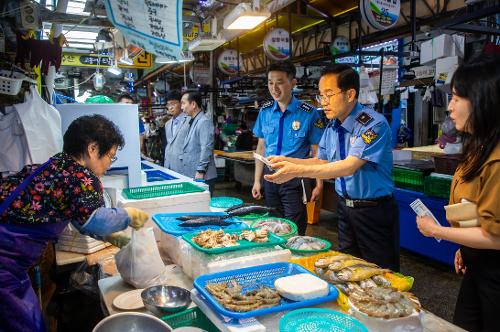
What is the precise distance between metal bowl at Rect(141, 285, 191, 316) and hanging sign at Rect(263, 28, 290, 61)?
6328 mm

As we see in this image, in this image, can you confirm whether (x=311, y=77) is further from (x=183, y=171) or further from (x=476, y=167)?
(x=476, y=167)

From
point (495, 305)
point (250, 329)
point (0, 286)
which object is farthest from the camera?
point (0, 286)

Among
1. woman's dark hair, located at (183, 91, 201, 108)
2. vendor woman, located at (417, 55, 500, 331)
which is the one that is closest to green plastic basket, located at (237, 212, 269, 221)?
vendor woman, located at (417, 55, 500, 331)

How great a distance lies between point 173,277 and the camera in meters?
2.38

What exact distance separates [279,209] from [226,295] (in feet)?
8.72

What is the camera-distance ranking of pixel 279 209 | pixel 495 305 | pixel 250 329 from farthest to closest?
pixel 279 209 → pixel 495 305 → pixel 250 329

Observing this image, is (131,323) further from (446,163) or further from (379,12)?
(379,12)

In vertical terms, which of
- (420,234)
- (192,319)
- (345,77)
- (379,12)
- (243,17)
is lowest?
(420,234)

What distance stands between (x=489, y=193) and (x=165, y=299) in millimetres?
1726

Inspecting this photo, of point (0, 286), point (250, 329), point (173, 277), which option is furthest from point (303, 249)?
point (0, 286)

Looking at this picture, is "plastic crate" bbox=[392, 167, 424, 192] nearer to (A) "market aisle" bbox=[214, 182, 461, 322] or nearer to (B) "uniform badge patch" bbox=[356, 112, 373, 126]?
(A) "market aisle" bbox=[214, 182, 461, 322]

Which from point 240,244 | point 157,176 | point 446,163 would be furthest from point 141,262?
point 446,163

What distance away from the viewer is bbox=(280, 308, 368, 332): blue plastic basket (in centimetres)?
152

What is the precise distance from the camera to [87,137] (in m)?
2.29
